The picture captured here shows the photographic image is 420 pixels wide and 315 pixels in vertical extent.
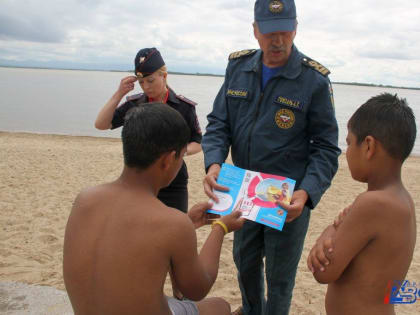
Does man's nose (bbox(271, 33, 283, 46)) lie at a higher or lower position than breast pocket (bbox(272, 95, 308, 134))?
higher

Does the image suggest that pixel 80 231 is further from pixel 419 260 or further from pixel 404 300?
pixel 419 260

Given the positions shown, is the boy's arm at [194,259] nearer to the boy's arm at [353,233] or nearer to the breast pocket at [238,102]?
the boy's arm at [353,233]

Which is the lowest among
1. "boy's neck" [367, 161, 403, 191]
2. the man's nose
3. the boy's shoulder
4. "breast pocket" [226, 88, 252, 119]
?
the boy's shoulder

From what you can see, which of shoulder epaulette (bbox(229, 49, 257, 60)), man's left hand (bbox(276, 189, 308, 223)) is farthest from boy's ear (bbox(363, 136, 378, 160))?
shoulder epaulette (bbox(229, 49, 257, 60))

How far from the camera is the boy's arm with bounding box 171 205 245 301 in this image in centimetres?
178

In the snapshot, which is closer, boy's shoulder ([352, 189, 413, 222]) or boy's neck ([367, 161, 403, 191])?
boy's shoulder ([352, 189, 413, 222])

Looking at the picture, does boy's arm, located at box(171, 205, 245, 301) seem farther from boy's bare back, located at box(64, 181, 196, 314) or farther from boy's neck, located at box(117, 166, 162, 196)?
boy's neck, located at box(117, 166, 162, 196)

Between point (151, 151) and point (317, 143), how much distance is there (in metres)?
1.34

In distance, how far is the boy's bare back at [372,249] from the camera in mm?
1847

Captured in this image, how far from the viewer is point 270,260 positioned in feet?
9.50

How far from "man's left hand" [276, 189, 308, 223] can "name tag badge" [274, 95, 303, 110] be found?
56 cm

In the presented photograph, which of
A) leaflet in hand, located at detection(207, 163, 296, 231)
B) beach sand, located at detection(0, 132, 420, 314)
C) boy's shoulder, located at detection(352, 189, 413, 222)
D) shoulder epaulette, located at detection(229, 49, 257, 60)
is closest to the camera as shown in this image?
boy's shoulder, located at detection(352, 189, 413, 222)

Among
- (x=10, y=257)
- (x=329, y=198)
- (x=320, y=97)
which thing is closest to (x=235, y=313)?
(x=320, y=97)

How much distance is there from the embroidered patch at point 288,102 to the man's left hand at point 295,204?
A: 565mm
